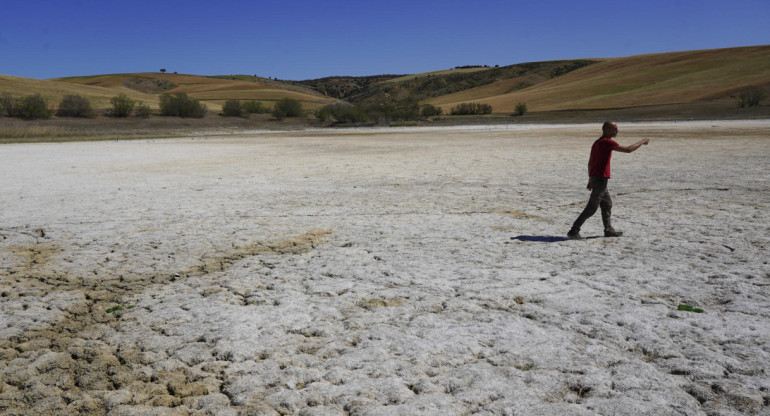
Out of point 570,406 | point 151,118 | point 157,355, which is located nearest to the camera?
point 570,406

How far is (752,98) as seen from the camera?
5716cm

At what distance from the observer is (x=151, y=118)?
2057 inches

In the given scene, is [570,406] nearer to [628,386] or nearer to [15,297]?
[628,386]

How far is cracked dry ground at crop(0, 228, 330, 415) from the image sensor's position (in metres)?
3.01

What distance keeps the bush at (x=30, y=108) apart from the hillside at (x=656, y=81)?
6261cm

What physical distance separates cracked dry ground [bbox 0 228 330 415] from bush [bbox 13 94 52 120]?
49.7 m

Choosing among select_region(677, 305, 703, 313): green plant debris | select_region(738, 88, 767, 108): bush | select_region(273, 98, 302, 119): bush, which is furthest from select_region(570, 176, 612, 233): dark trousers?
select_region(738, 88, 767, 108): bush

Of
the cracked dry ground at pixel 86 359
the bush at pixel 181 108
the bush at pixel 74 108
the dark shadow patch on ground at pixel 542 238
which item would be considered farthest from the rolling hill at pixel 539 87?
the dark shadow patch on ground at pixel 542 238

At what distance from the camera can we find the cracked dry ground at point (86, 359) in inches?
119

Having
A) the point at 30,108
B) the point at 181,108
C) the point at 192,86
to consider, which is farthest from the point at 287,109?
the point at 192,86

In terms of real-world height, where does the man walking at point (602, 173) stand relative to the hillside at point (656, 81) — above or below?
below

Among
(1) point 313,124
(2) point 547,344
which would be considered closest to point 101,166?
(2) point 547,344

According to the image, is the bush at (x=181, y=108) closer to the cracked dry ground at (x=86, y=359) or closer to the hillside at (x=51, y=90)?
the hillside at (x=51, y=90)

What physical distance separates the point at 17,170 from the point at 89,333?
13.8 metres
